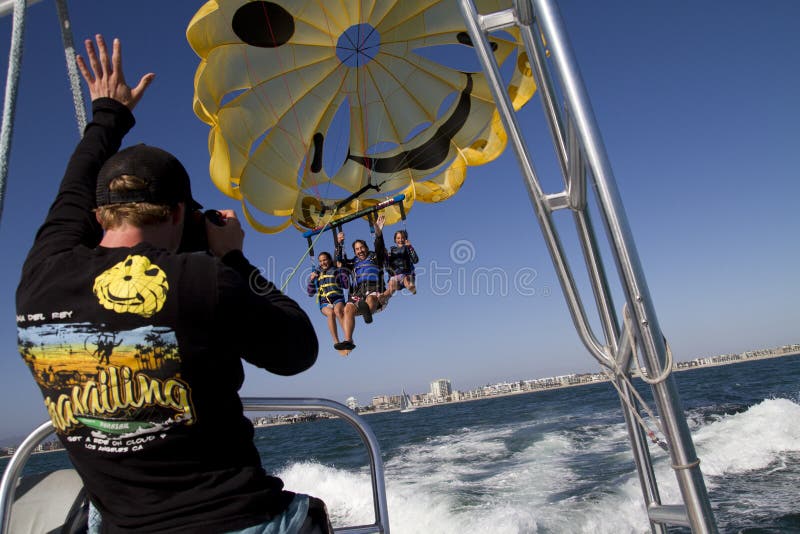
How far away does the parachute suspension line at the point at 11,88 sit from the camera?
5.03ft

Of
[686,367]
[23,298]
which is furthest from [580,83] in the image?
[686,367]

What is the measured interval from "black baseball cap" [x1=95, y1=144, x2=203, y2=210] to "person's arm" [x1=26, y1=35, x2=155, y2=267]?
164 millimetres

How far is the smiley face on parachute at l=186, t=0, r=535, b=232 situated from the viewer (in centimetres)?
746

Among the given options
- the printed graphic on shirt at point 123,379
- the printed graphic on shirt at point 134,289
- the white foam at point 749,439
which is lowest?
the white foam at point 749,439

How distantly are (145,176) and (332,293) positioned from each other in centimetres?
747

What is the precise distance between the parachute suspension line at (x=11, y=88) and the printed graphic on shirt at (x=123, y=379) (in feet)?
2.00

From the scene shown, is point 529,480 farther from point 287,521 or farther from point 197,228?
point 197,228

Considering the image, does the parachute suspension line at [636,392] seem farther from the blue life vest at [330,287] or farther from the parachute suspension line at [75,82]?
the blue life vest at [330,287]

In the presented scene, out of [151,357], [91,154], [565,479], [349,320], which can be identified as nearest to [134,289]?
[151,357]

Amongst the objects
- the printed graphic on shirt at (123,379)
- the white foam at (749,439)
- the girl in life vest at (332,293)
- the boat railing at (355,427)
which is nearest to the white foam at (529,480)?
the white foam at (749,439)

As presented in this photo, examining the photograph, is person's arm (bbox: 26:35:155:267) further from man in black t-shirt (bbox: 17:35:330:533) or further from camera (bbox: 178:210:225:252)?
camera (bbox: 178:210:225:252)

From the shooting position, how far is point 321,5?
7734 mm

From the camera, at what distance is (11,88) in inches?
63.6

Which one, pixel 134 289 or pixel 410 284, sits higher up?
pixel 410 284
